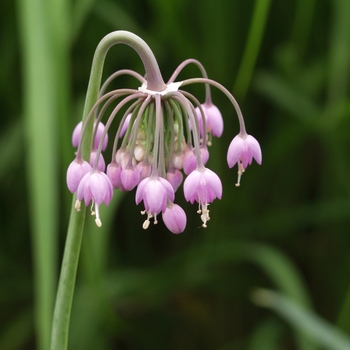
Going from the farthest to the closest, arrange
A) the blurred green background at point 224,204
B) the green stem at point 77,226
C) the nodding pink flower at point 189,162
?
the blurred green background at point 224,204 → the nodding pink flower at point 189,162 → the green stem at point 77,226

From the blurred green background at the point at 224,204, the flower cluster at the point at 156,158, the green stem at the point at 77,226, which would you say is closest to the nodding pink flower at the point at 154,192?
the flower cluster at the point at 156,158

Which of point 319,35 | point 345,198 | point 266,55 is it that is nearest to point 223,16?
point 266,55

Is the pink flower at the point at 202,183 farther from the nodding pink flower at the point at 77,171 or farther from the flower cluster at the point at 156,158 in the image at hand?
the nodding pink flower at the point at 77,171

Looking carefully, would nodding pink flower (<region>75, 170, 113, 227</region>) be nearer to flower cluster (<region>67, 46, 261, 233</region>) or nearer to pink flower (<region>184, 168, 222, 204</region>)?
flower cluster (<region>67, 46, 261, 233</region>)

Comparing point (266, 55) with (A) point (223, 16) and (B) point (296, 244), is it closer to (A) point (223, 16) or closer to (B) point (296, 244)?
(A) point (223, 16)

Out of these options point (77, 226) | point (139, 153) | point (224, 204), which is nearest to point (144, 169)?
point (139, 153)

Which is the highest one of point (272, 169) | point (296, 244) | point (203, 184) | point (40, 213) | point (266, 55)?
point (266, 55)

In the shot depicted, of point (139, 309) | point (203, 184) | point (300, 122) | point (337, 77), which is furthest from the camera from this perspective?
point (139, 309)
